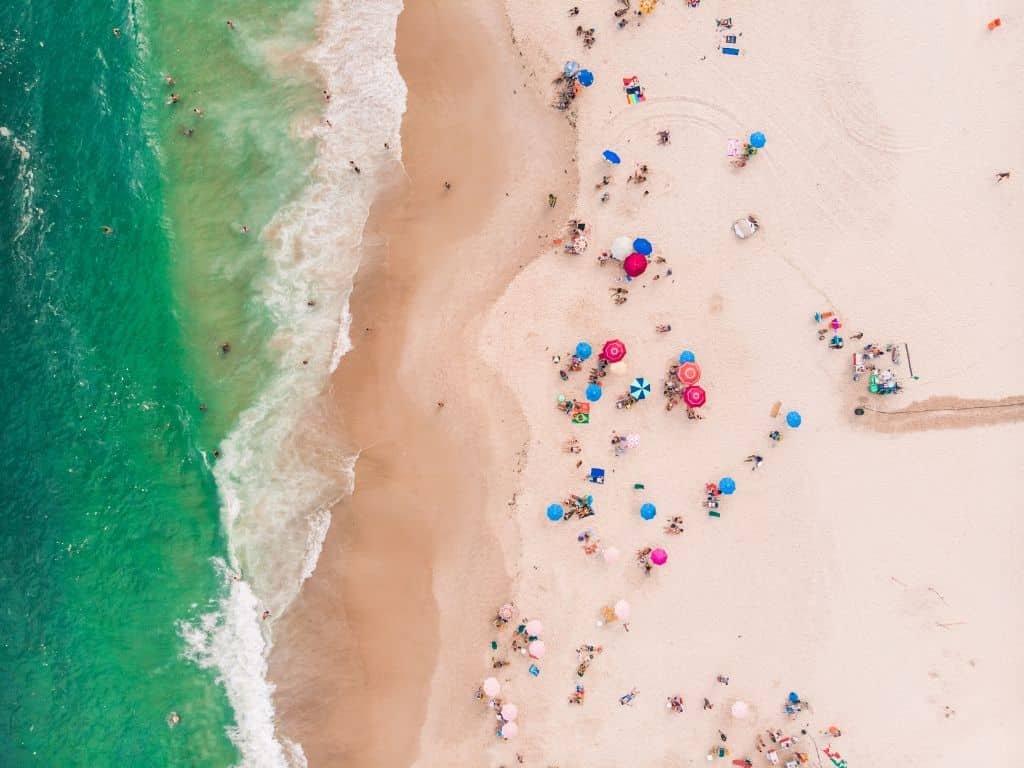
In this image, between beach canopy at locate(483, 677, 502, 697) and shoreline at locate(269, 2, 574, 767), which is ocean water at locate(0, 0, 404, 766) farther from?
beach canopy at locate(483, 677, 502, 697)

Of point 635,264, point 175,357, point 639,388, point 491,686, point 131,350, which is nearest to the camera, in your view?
point 635,264

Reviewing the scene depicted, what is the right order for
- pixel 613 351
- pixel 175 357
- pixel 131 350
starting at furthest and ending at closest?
pixel 131 350, pixel 175 357, pixel 613 351

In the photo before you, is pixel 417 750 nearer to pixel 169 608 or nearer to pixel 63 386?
pixel 169 608

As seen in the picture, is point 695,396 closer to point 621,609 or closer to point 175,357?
point 621,609

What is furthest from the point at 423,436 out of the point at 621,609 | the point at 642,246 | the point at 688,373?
the point at 642,246

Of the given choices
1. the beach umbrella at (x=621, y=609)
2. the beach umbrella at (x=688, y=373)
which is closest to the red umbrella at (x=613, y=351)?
the beach umbrella at (x=688, y=373)

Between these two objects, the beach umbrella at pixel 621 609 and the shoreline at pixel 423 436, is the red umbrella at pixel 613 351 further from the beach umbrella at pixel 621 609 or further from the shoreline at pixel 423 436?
the beach umbrella at pixel 621 609
